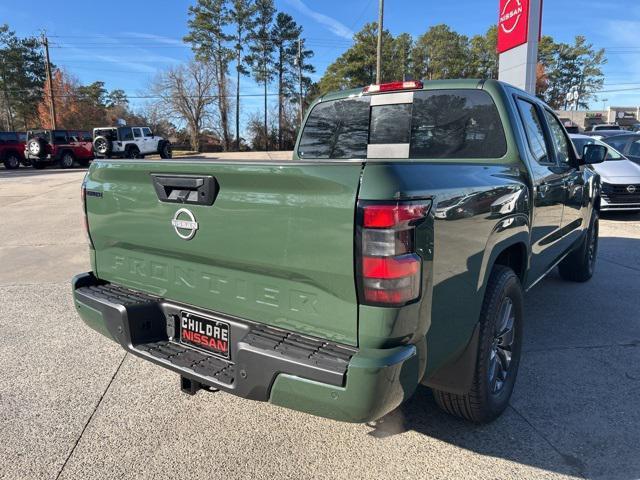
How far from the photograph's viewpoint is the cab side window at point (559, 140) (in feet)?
13.3

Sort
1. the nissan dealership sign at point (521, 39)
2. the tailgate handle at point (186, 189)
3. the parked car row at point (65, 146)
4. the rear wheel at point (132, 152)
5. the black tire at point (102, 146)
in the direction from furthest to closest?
the rear wheel at point (132, 152), the black tire at point (102, 146), the parked car row at point (65, 146), the nissan dealership sign at point (521, 39), the tailgate handle at point (186, 189)

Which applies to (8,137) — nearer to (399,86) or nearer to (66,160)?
(66,160)

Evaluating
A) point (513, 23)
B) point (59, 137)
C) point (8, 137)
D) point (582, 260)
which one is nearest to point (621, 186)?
point (513, 23)

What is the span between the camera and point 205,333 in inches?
94.9

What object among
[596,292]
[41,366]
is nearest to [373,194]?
[41,366]

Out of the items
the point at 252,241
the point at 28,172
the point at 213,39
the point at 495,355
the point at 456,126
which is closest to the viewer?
the point at 252,241

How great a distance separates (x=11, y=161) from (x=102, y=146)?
5474mm

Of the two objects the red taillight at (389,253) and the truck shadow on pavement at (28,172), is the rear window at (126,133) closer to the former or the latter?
the truck shadow on pavement at (28,172)

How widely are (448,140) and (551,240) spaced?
128 centimetres

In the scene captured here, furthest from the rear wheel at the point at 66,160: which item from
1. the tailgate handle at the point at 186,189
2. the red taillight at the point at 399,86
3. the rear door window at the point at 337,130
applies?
the tailgate handle at the point at 186,189

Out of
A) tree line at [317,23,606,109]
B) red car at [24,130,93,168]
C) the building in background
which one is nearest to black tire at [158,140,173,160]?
red car at [24,130,93,168]

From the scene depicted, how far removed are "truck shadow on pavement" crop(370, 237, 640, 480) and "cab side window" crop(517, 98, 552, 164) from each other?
4.89ft

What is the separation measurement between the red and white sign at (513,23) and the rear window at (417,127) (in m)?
10.1

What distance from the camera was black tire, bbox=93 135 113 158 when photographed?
89.2 feet
